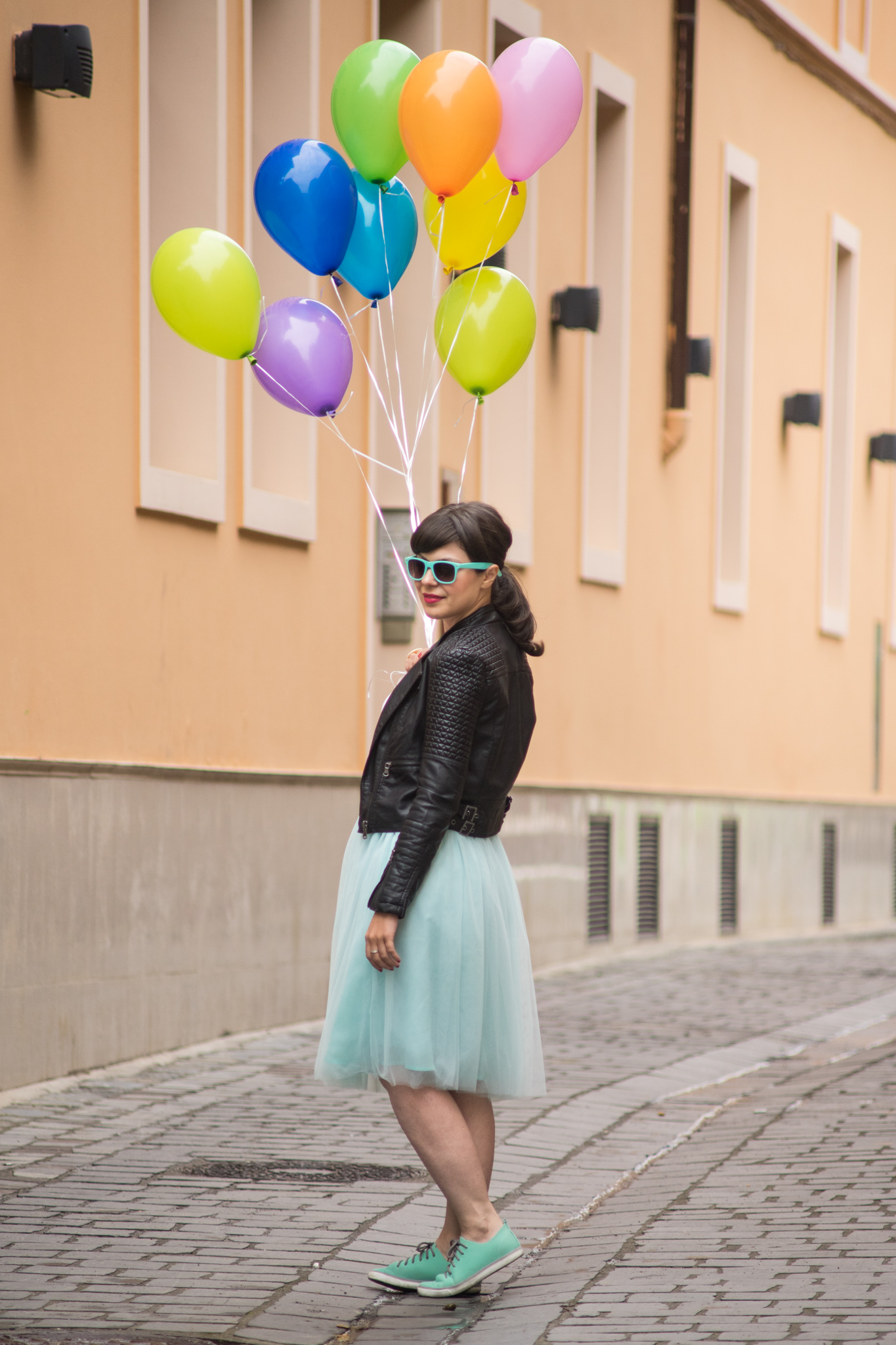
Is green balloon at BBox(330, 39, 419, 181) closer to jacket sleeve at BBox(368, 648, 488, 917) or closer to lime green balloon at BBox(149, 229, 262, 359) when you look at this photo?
lime green balloon at BBox(149, 229, 262, 359)

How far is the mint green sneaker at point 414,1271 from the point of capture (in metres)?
4.93

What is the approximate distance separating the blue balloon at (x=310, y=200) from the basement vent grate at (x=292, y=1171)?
2968mm

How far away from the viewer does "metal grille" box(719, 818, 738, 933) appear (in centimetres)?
1630

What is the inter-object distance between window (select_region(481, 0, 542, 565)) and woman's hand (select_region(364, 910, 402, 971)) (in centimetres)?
809

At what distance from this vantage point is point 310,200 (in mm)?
6324

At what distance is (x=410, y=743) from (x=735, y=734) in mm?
12152

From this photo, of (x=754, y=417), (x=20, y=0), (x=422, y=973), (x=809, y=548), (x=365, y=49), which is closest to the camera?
(x=422, y=973)

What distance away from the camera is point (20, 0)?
7.93 m

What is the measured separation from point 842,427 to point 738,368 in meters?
3.32

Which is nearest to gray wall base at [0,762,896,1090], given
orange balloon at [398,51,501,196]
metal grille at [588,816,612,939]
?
metal grille at [588,816,612,939]

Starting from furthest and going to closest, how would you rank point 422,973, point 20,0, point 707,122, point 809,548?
1. point 809,548
2. point 707,122
3. point 20,0
4. point 422,973

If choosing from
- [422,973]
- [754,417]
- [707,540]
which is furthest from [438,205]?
[754,417]

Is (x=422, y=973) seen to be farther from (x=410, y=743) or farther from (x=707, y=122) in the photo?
(x=707, y=122)

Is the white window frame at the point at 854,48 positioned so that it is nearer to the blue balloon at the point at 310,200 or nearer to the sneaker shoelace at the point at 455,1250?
the blue balloon at the point at 310,200
